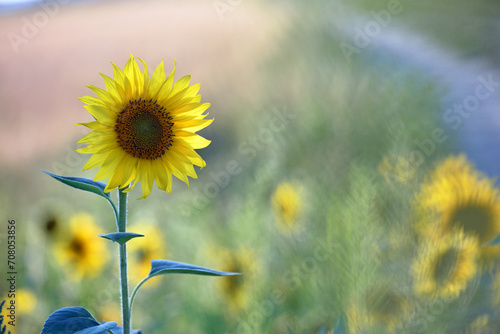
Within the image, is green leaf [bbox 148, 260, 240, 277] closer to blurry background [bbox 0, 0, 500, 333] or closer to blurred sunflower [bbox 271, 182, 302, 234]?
blurry background [bbox 0, 0, 500, 333]

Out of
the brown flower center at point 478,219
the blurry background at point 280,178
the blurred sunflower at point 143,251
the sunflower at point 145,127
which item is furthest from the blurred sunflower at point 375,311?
the blurred sunflower at point 143,251

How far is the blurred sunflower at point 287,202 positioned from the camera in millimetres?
764

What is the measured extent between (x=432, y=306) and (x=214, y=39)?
0.92 m

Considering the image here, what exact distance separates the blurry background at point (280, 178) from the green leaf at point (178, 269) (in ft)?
0.78

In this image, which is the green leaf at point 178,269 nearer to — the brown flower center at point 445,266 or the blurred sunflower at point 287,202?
the brown flower center at point 445,266

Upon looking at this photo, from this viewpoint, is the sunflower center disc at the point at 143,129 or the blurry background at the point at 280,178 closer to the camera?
the sunflower center disc at the point at 143,129

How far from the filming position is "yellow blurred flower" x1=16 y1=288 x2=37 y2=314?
2.20 feet

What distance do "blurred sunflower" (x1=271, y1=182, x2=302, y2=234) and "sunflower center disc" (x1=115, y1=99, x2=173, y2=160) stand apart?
0.49m

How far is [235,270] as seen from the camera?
1.95 feet

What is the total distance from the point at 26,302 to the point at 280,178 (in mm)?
442

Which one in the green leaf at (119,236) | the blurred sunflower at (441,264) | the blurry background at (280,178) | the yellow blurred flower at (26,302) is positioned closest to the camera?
the green leaf at (119,236)

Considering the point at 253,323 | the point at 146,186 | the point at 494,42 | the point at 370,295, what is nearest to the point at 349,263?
the point at 370,295

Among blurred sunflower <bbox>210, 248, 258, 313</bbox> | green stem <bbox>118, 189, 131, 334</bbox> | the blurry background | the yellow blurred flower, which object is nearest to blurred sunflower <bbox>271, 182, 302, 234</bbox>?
the blurry background

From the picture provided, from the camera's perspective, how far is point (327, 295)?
51cm
